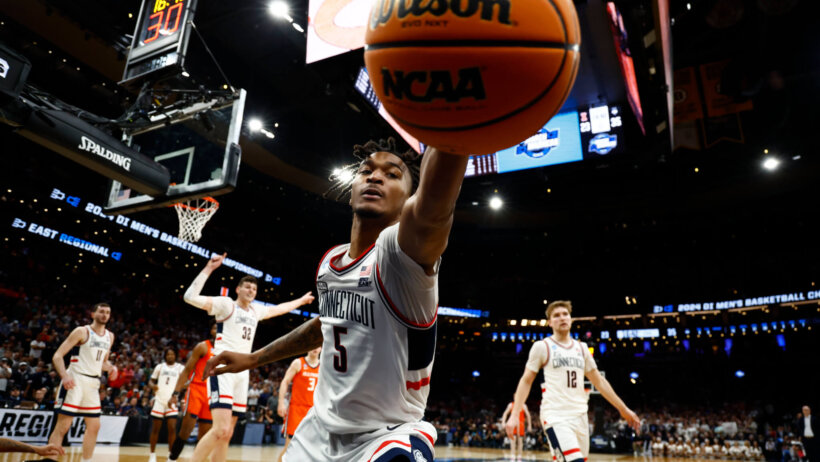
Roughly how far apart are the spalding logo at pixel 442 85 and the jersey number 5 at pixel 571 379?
4703 mm


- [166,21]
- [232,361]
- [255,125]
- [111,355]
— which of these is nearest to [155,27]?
[166,21]

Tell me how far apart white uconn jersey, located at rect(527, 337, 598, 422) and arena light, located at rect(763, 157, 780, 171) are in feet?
45.0

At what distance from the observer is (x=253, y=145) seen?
56.1 feet

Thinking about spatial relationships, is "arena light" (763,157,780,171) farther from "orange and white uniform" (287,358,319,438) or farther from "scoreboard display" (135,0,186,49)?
"scoreboard display" (135,0,186,49)

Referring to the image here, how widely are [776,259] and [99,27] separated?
25.6 metres

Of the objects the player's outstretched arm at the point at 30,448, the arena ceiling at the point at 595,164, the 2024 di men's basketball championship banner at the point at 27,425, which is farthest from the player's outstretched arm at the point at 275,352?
the 2024 di men's basketball championship banner at the point at 27,425

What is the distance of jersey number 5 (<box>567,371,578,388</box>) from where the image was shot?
5277 mm

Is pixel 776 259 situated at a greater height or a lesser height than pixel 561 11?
greater

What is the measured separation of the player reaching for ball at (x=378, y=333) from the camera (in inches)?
64.6

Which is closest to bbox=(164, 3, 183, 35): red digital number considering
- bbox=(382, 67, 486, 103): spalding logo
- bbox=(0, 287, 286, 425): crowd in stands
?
bbox=(382, 67, 486, 103): spalding logo

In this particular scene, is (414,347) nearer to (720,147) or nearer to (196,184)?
(196,184)

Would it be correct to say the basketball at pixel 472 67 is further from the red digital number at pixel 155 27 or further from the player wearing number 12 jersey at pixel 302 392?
the red digital number at pixel 155 27

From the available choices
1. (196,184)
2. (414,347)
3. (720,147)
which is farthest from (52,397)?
(720,147)

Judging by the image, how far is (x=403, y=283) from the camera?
170cm
